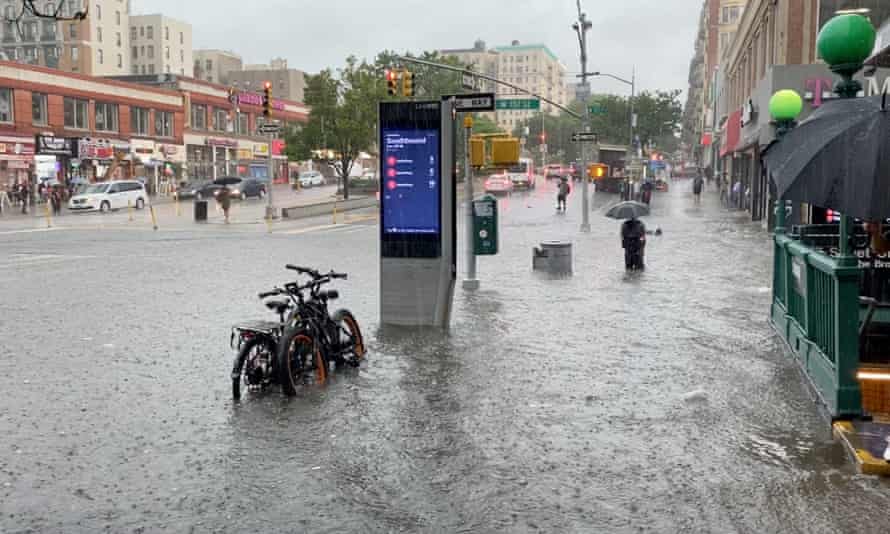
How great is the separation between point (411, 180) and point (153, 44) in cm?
13934

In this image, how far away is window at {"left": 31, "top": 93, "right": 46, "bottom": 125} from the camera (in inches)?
2345

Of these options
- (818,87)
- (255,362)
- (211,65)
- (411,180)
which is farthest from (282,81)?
(255,362)

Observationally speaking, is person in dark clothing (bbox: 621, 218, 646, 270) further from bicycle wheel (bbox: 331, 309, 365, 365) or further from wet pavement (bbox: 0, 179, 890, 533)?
bicycle wheel (bbox: 331, 309, 365, 365)

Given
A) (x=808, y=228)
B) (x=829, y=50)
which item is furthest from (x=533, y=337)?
(x=829, y=50)

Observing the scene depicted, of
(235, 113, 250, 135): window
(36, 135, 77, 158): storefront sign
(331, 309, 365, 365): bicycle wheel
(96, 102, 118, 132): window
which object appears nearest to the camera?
(331, 309, 365, 365): bicycle wheel

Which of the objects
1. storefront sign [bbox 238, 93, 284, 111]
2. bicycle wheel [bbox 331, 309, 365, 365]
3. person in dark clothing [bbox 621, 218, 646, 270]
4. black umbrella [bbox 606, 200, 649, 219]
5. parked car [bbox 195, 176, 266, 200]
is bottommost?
bicycle wheel [bbox 331, 309, 365, 365]

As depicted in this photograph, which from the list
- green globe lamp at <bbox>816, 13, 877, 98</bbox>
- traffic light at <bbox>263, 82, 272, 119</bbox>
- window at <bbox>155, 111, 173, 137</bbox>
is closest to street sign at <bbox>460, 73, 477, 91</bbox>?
traffic light at <bbox>263, 82, 272, 119</bbox>

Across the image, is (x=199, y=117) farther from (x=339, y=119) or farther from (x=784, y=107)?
(x=784, y=107)

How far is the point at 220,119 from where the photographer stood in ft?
278

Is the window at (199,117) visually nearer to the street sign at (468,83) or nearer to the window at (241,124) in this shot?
the window at (241,124)

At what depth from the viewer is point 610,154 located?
62.9m

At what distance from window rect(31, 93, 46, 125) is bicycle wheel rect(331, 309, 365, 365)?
56.9 meters

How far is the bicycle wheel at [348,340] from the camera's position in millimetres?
9797

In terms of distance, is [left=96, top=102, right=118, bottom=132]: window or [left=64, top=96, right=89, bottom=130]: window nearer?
[left=64, top=96, right=89, bottom=130]: window
